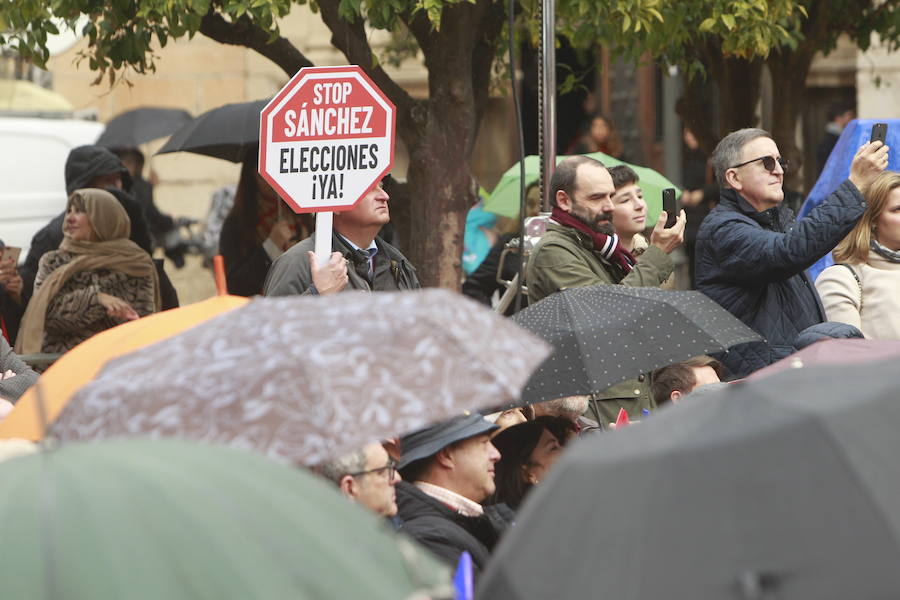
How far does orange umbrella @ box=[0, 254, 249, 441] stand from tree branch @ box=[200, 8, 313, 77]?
177 inches

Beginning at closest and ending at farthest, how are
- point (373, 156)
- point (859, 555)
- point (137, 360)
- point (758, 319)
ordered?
point (859, 555), point (137, 360), point (373, 156), point (758, 319)

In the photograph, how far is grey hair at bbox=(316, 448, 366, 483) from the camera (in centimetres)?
459

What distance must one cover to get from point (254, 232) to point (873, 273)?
159 inches

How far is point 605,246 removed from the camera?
6824 mm

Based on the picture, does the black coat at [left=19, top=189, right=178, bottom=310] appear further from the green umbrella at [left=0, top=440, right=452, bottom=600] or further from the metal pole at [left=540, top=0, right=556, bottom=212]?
the green umbrella at [left=0, top=440, right=452, bottom=600]

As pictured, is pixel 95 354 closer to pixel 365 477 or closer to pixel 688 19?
pixel 365 477

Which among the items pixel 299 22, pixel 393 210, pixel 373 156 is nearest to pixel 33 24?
pixel 393 210

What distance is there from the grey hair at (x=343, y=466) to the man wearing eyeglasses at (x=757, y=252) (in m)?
2.41

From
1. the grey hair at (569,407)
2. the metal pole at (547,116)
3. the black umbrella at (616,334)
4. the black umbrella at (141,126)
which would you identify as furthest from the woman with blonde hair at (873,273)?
the black umbrella at (141,126)

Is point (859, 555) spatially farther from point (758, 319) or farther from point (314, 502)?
point (758, 319)

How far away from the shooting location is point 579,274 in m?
6.64

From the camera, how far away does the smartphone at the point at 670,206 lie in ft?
21.6

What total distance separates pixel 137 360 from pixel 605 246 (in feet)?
11.3

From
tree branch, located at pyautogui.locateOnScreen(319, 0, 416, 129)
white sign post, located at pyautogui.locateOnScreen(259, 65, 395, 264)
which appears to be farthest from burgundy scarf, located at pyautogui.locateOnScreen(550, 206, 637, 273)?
tree branch, located at pyautogui.locateOnScreen(319, 0, 416, 129)
